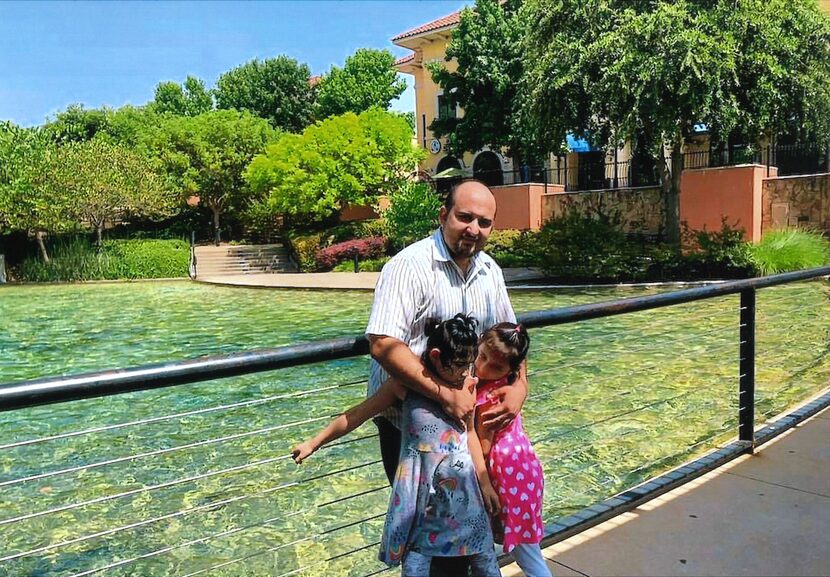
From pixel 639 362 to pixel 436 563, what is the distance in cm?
738

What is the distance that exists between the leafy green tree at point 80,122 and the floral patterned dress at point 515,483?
1955 inches

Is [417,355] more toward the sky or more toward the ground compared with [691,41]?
more toward the ground

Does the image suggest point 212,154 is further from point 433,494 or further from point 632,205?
point 433,494

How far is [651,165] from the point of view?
23.6 metres

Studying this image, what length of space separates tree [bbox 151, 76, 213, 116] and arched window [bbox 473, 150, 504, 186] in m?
25.0

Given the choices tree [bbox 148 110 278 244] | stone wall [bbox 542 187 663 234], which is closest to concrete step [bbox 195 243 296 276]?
tree [bbox 148 110 278 244]

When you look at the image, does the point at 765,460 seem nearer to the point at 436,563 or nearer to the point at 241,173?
the point at 436,563

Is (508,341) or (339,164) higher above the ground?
(339,164)

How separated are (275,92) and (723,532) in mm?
48385

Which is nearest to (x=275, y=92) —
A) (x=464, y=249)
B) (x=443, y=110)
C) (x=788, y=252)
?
(x=443, y=110)

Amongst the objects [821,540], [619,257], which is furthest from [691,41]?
[821,540]

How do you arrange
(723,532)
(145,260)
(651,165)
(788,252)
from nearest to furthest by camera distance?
(723,532)
(788,252)
(651,165)
(145,260)

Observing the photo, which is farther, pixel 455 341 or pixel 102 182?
pixel 102 182

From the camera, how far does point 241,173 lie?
37.0 meters
